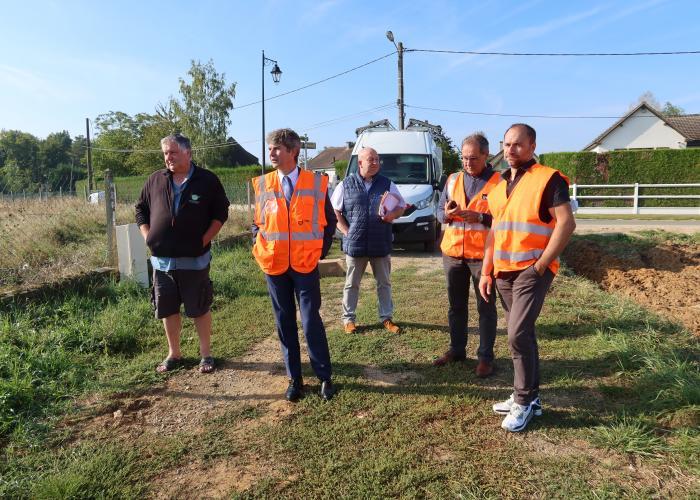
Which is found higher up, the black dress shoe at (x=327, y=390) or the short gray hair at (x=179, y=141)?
the short gray hair at (x=179, y=141)

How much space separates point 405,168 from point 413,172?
0.20m

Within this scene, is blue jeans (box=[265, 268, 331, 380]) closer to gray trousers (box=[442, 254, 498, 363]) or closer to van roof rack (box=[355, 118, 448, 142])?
gray trousers (box=[442, 254, 498, 363])

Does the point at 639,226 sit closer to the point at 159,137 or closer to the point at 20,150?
the point at 159,137

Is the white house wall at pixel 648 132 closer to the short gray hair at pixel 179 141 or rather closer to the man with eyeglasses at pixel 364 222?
the man with eyeglasses at pixel 364 222

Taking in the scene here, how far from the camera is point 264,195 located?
3.36 m

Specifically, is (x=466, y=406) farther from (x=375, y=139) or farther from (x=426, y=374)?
(x=375, y=139)

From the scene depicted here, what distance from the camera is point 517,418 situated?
2.89 meters

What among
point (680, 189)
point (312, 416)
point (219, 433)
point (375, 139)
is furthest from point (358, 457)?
point (680, 189)

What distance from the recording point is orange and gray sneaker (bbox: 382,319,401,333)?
4770mm

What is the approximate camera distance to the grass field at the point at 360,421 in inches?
95.8

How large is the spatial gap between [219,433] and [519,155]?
2.56 meters

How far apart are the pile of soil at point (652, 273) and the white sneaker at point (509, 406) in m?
2.98

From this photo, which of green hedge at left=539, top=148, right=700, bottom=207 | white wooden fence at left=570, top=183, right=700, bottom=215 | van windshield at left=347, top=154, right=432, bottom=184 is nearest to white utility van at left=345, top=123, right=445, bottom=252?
van windshield at left=347, top=154, right=432, bottom=184

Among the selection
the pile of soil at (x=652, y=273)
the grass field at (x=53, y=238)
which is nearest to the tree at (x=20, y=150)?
the grass field at (x=53, y=238)
